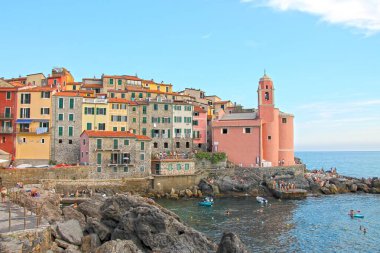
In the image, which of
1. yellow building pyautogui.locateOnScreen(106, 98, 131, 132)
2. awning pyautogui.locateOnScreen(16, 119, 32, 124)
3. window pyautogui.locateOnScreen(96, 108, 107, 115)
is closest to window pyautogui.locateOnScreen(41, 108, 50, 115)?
awning pyautogui.locateOnScreen(16, 119, 32, 124)

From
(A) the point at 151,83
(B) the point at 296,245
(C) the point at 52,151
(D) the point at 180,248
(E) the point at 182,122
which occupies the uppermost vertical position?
(A) the point at 151,83

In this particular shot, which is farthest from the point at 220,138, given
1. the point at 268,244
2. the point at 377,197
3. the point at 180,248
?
the point at 180,248

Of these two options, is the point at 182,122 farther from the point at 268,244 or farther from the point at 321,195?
the point at 268,244

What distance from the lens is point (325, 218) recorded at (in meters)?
43.3

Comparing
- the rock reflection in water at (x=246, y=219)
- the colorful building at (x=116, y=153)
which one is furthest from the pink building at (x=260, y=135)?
the colorful building at (x=116, y=153)

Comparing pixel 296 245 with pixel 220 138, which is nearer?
pixel 296 245

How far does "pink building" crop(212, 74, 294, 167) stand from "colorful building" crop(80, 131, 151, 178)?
16939mm

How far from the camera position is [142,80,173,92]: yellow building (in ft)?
271

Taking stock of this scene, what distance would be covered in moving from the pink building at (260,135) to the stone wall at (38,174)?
25983 mm

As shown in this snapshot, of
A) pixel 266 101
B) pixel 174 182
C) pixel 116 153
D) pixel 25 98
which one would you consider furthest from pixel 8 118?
pixel 266 101

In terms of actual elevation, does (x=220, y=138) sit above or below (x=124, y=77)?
below

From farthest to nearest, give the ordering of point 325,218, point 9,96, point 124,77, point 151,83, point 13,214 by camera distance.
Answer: point 151,83 → point 124,77 → point 9,96 → point 325,218 → point 13,214

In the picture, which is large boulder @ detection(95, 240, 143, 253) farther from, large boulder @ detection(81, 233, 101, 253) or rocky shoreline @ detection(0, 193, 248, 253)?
large boulder @ detection(81, 233, 101, 253)

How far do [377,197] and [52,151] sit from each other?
5087cm
